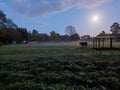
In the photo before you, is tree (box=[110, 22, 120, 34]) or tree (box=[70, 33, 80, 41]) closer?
tree (box=[110, 22, 120, 34])

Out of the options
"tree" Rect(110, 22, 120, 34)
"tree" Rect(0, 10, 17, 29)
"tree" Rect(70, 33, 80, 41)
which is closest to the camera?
"tree" Rect(0, 10, 17, 29)

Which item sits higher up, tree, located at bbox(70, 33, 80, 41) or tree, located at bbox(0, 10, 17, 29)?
tree, located at bbox(0, 10, 17, 29)

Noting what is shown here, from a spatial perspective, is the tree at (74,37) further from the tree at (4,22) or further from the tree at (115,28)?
the tree at (4,22)

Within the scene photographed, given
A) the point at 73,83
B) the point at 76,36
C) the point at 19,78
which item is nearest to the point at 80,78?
the point at 73,83

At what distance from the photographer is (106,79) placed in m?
8.09

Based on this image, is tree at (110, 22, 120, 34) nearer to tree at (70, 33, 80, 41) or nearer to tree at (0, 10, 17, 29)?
tree at (70, 33, 80, 41)

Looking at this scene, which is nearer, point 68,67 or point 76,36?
point 68,67

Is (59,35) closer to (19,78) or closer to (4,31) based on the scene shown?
(4,31)

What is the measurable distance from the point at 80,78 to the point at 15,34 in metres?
69.6

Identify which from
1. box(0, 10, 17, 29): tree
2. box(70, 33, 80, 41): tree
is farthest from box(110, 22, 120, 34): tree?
box(0, 10, 17, 29): tree

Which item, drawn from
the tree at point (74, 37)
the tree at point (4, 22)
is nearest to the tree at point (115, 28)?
the tree at point (74, 37)

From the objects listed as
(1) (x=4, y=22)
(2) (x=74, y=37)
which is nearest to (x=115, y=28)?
(2) (x=74, y=37)

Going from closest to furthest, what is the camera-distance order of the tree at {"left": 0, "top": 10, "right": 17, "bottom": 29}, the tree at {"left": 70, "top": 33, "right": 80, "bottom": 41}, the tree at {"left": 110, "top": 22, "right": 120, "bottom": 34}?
the tree at {"left": 0, "top": 10, "right": 17, "bottom": 29} → the tree at {"left": 110, "top": 22, "right": 120, "bottom": 34} → the tree at {"left": 70, "top": 33, "right": 80, "bottom": 41}

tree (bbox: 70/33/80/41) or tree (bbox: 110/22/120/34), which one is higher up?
tree (bbox: 110/22/120/34)
